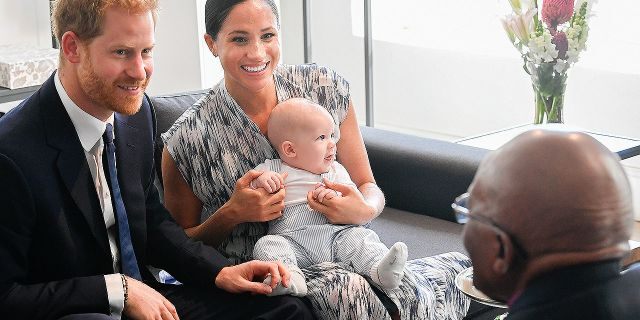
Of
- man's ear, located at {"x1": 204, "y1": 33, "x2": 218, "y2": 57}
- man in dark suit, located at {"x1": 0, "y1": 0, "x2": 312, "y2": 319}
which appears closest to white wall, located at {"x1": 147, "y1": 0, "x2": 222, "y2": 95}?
man's ear, located at {"x1": 204, "y1": 33, "x2": 218, "y2": 57}

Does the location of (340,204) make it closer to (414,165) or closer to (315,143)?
(315,143)

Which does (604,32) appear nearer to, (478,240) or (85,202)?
(85,202)

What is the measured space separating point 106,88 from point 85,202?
256mm

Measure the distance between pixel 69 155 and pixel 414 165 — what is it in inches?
49.8

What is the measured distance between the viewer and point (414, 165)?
338cm

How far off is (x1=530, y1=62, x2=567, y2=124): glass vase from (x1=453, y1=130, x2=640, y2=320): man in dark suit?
2.49 m

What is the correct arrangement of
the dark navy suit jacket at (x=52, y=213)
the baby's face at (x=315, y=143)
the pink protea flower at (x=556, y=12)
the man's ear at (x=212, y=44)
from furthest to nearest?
the pink protea flower at (x=556, y=12), the man's ear at (x=212, y=44), the baby's face at (x=315, y=143), the dark navy suit jacket at (x=52, y=213)

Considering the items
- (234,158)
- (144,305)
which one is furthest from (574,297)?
(234,158)

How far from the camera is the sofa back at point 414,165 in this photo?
326cm

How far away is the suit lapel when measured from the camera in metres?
2.41

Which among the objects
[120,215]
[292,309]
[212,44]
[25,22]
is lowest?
[292,309]

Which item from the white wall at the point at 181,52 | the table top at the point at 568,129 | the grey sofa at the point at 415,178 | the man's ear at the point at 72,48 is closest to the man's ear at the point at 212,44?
the grey sofa at the point at 415,178

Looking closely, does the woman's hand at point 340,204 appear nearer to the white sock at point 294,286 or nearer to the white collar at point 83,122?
the white sock at point 294,286

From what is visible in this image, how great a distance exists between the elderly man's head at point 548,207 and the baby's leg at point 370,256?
4.57ft
